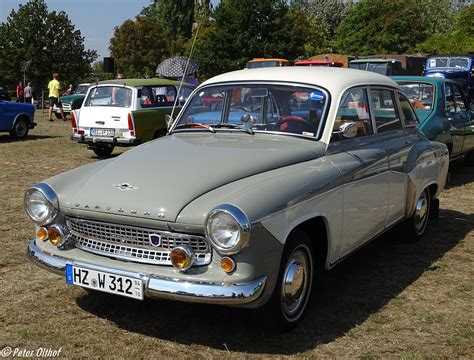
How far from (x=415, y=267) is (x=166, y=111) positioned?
7741 mm

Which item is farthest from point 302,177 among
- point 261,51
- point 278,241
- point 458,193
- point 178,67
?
point 261,51

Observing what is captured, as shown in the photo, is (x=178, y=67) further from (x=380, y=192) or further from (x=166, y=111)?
(x=380, y=192)

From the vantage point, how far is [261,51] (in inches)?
1678

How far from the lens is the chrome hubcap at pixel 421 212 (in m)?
5.80

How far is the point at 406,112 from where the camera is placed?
5.63m

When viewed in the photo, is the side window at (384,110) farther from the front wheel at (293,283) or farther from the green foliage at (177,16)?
the green foliage at (177,16)

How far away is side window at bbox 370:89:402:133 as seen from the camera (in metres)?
5.00

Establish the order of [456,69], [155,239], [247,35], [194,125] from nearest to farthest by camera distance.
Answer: [155,239], [194,125], [456,69], [247,35]

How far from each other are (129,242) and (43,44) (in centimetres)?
3658

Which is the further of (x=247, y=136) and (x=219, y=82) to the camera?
(x=219, y=82)

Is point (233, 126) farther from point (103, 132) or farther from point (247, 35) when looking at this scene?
point (247, 35)

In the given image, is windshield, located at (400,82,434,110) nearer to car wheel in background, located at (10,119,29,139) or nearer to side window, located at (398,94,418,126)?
side window, located at (398,94,418,126)

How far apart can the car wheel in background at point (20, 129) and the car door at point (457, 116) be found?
36.5 ft
